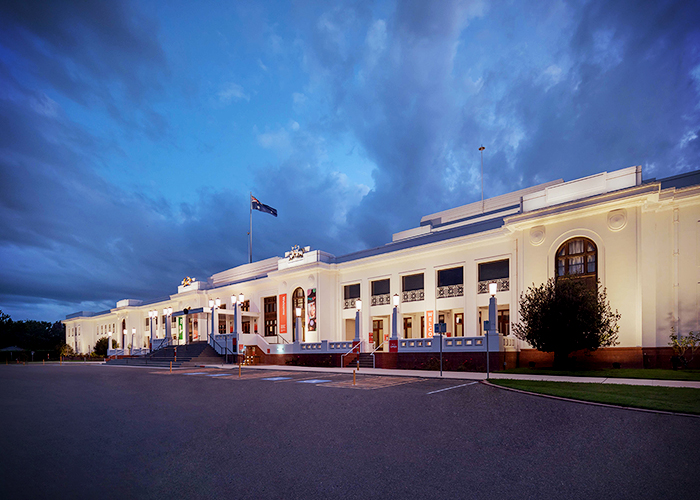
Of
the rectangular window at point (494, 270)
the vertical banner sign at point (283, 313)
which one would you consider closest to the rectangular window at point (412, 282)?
the rectangular window at point (494, 270)

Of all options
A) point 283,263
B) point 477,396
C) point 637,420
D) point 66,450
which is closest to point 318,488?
point 66,450

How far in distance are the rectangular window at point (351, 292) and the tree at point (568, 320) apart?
18.5 meters

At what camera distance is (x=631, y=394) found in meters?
11.1

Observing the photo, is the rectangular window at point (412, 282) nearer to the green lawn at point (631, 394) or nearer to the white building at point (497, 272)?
the white building at point (497, 272)

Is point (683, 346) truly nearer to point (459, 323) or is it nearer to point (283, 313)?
point (459, 323)

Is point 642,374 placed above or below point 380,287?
below

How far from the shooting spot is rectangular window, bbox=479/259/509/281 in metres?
27.5

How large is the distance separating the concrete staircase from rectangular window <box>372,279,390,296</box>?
1581cm

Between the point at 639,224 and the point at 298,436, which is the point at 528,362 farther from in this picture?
the point at 298,436

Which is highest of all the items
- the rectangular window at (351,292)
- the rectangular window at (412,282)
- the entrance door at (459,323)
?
the rectangular window at (412,282)

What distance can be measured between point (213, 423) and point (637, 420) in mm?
8754

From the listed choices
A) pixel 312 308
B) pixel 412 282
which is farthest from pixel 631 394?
pixel 312 308

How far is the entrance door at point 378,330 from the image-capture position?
36.1 m

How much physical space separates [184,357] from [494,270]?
28.8 meters
